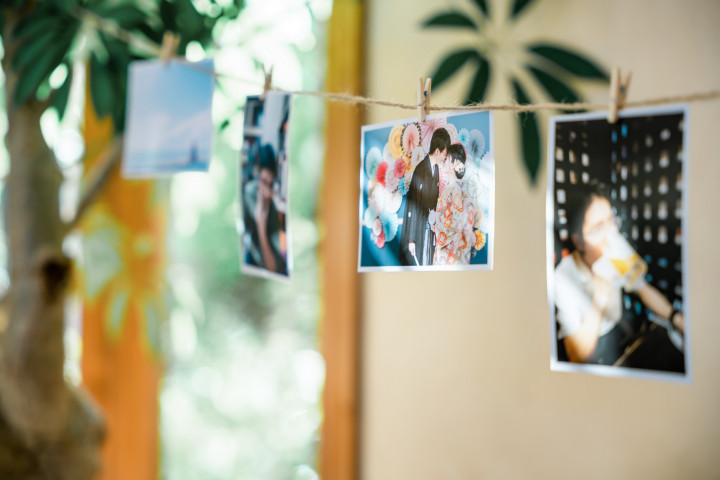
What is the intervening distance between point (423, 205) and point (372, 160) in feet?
0.34

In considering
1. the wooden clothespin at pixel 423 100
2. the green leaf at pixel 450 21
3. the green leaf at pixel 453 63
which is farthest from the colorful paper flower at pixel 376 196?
the green leaf at pixel 450 21

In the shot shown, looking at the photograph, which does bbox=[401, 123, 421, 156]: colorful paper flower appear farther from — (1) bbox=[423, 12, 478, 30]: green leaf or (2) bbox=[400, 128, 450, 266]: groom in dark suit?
(1) bbox=[423, 12, 478, 30]: green leaf

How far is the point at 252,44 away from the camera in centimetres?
170

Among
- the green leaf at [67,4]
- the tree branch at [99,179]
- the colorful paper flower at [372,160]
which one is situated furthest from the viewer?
the tree branch at [99,179]

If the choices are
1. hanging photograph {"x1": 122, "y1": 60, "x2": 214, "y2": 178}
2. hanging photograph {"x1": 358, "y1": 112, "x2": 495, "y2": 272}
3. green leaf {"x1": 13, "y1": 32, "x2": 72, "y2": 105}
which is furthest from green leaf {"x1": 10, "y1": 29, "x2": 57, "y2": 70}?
hanging photograph {"x1": 358, "y1": 112, "x2": 495, "y2": 272}

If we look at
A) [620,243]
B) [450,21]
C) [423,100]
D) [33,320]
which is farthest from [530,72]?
[33,320]

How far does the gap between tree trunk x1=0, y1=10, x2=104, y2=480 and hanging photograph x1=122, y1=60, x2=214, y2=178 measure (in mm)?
282

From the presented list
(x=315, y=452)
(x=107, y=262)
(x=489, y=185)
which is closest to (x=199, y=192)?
(x=107, y=262)

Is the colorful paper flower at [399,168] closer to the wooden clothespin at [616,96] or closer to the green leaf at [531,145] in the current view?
the wooden clothespin at [616,96]

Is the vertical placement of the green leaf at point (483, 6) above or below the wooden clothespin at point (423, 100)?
above

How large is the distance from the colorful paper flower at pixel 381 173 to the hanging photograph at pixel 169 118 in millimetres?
324

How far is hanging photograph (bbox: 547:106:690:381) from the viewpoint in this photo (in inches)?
25.2

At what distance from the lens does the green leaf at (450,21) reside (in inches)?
48.2

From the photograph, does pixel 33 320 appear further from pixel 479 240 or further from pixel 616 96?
pixel 616 96
